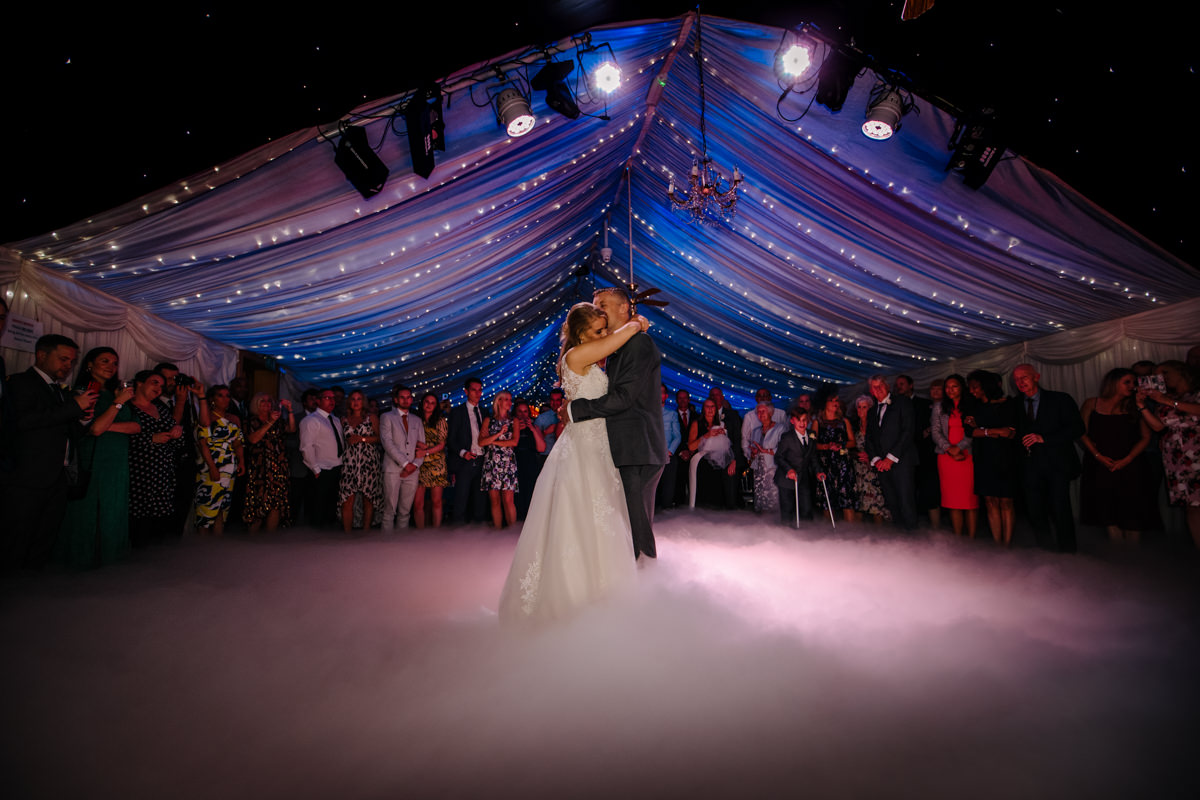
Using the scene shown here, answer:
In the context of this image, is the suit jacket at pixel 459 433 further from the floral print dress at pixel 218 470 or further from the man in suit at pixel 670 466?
the man in suit at pixel 670 466

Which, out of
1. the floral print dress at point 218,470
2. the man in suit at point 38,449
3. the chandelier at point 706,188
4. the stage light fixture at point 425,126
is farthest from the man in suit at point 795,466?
the man in suit at point 38,449

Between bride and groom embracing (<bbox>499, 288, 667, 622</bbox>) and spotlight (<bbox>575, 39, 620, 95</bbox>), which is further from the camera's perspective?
spotlight (<bbox>575, 39, 620, 95</bbox>)

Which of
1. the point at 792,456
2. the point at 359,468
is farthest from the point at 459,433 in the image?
the point at 792,456

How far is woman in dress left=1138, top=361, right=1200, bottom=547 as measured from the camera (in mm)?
3785

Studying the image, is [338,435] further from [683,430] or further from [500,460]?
[683,430]

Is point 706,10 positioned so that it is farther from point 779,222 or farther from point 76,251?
point 76,251

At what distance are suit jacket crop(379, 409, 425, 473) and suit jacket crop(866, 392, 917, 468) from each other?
454 cm

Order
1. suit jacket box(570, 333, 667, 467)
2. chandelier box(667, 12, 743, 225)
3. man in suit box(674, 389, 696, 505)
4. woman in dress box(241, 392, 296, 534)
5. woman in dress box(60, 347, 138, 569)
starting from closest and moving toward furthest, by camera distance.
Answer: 1. suit jacket box(570, 333, 667, 467)
2. woman in dress box(60, 347, 138, 569)
3. chandelier box(667, 12, 743, 225)
4. woman in dress box(241, 392, 296, 534)
5. man in suit box(674, 389, 696, 505)

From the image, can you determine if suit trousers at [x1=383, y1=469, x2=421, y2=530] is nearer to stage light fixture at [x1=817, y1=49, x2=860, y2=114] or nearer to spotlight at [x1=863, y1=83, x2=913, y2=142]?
stage light fixture at [x1=817, y1=49, x2=860, y2=114]

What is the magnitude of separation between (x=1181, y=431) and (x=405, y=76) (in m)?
5.89

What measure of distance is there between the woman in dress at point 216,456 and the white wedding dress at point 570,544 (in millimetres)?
3773

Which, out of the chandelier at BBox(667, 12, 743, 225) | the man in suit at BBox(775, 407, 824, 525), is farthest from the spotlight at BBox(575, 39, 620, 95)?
the man in suit at BBox(775, 407, 824, 525)

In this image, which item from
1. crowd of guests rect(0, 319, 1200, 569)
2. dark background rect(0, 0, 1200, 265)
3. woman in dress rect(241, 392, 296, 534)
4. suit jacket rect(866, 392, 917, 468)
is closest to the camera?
dark background rect(0, 0, 1200, 265)

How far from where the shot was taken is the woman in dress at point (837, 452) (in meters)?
5.32
